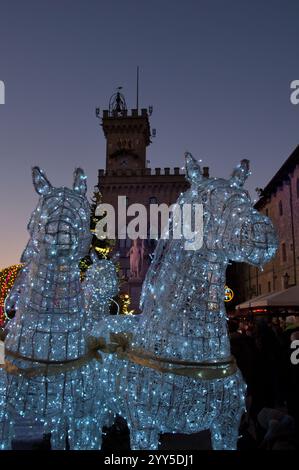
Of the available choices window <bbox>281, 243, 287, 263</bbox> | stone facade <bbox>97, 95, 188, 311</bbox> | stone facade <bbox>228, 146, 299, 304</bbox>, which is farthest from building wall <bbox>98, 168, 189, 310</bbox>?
window <bbox>281, 243, 287, 263</bbox>

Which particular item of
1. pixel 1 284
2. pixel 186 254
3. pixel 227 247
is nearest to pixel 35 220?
pixel 186 254

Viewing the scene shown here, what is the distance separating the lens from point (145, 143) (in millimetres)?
46312

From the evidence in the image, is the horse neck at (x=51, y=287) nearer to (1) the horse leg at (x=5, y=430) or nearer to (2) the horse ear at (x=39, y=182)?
(2) the horse ear at (x=39, y=182)

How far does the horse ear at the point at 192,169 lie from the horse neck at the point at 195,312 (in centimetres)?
54

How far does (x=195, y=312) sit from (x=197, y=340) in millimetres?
195

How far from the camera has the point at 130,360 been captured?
323 cm

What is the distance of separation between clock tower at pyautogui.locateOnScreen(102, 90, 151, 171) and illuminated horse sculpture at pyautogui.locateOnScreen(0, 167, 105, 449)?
41706 millimetres

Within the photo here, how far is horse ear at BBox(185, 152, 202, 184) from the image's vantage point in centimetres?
304

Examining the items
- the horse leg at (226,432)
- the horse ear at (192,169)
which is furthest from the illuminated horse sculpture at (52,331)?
the horse leg at (226,432)

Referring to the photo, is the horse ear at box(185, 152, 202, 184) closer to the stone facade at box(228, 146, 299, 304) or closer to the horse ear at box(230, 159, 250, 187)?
the horse ear at box(230, 159, 250, 187)

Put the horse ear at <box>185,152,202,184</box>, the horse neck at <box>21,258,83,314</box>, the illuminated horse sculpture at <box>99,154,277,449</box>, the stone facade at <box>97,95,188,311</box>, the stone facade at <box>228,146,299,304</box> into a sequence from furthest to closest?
the stone facade at <box>97,95,188,311</box>, the stone facade at <box>228,146,299,304</box>, the horse neck at <box>21,258,83,314</box>, the horse ear at <box>185,152,202,184</box>, the illuminated horse sculpture at <box>99,154,277,449</box>

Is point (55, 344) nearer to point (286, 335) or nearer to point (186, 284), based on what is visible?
point (186, 284)

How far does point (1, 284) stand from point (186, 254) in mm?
5686

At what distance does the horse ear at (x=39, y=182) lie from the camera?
326 centimetres
